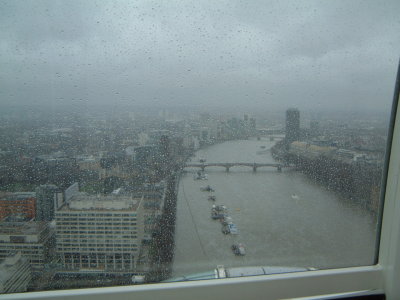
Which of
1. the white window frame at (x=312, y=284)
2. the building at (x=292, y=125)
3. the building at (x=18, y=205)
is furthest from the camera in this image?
the building at (x=292, y=125)

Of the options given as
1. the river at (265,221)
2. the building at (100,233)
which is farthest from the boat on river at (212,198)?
the building at (100,233)

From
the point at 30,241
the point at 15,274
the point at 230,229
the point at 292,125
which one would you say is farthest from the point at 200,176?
the point at 15,274

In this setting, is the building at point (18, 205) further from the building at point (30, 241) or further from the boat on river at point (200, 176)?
the boat on river at point (200, 176)

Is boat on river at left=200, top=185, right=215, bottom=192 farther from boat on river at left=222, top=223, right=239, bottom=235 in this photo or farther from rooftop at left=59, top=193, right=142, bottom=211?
rooftop at left=59, top=193, right=142, bottom=211

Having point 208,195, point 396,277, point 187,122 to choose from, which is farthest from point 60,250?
point 396,277

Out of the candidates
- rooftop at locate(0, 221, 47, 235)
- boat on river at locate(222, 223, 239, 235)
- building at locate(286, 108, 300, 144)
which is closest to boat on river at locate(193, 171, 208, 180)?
boat on river at locate(222, 223, 239, 235)

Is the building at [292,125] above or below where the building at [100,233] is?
above
